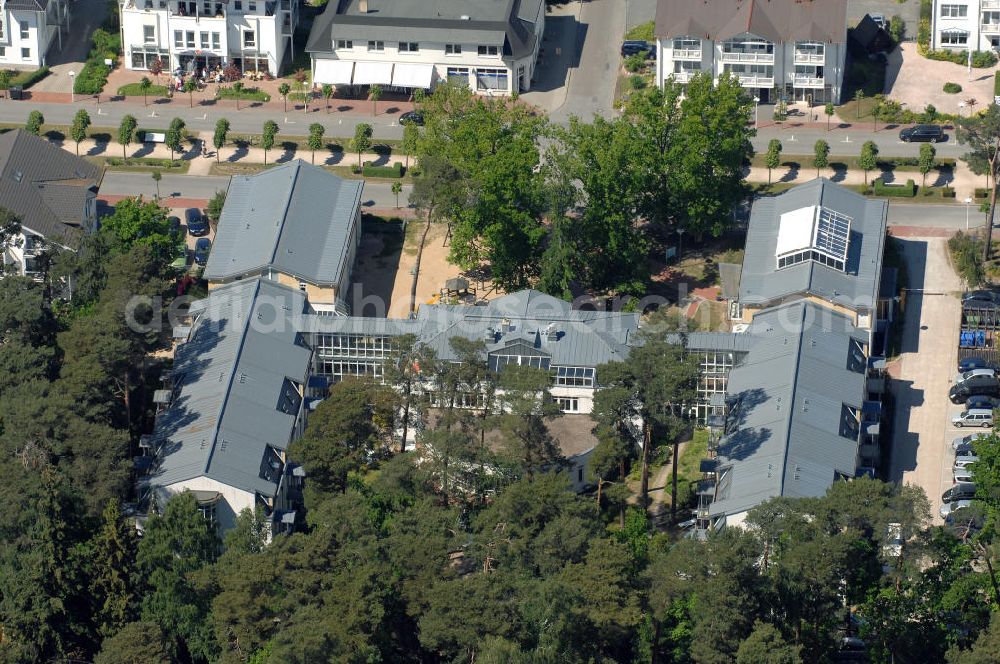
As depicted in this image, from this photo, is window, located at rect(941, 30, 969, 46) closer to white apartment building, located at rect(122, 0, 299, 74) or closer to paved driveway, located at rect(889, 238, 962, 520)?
paved driveway, located at rect(889, 238, 962, 520)

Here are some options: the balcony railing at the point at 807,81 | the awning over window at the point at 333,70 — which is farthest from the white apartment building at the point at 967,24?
the awning over window at the point at 333,70

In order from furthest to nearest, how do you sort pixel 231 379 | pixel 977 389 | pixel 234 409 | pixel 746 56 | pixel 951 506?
1. pixel 746 56
2. pixel 977 389
3. pixel 231 379
4. pixel 234 409
5. pixel 951 506

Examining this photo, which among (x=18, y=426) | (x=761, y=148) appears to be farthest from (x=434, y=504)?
(x=761, y=148)

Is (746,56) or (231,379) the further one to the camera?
(746,56)

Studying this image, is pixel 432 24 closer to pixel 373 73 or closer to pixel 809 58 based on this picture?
pixel 373 73

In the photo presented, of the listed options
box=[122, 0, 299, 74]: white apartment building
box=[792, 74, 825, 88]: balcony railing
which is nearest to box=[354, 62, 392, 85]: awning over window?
box=[122, 0, 299, 74]: white apartment building

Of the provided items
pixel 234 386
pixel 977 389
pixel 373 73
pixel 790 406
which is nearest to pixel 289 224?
pixel 234 386
